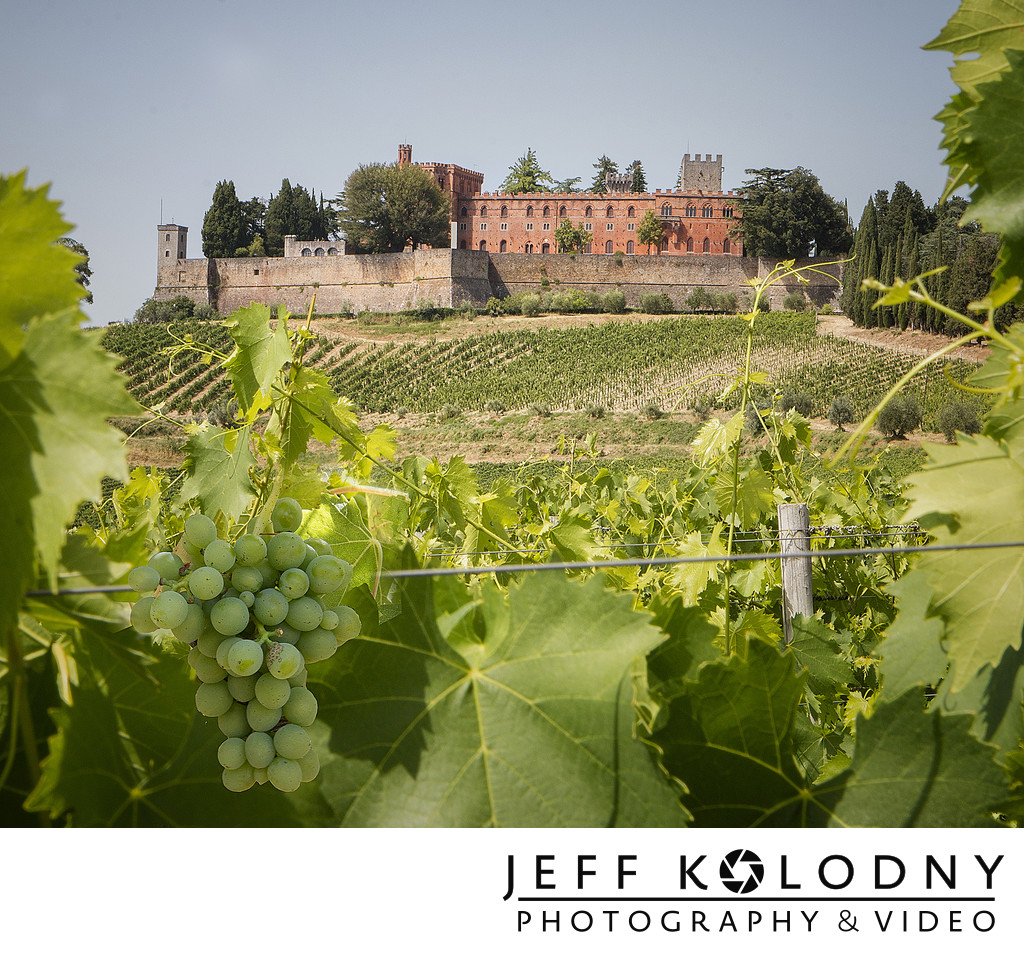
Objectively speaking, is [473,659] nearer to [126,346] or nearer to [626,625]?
[626,625]

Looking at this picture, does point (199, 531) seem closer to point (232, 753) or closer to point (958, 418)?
point (232, 753)

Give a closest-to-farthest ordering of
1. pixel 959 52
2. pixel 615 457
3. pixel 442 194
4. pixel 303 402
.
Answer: pixel 959 52 → pixel 303 402 → pixel 615 457 → pixel 442 194

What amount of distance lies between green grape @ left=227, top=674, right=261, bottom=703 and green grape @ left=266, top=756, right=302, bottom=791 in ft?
0.10

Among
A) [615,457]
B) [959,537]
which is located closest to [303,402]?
[959,537]

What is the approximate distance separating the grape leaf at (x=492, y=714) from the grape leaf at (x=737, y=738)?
4cm

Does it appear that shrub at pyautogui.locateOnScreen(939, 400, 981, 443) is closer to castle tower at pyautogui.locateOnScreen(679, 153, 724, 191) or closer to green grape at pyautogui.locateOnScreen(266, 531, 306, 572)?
green grape at pyautogui.locateOnScreen(266, 531, 306, 572)

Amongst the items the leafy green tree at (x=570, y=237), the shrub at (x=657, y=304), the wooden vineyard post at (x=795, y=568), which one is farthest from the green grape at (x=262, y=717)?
the leafy green tree at (x=570, y=237)

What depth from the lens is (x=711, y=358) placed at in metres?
23.0

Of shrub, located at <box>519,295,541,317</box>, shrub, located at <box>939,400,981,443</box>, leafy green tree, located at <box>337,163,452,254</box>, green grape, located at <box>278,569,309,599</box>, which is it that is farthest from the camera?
leafy green tree, located at <box>337,163,452,254</box>

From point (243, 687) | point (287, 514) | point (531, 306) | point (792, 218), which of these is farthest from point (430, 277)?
point (243, 687)

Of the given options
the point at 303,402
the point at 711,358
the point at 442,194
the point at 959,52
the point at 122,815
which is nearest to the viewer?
the point at 122,815

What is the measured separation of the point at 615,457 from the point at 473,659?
1665 cm
